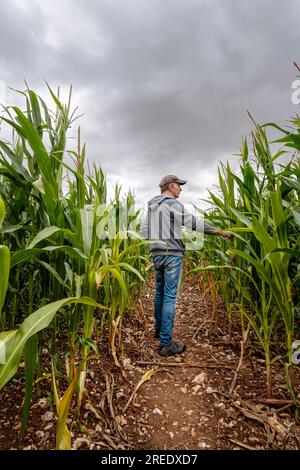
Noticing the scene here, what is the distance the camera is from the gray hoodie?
6.89 ft

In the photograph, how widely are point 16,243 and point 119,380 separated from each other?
3.09ft

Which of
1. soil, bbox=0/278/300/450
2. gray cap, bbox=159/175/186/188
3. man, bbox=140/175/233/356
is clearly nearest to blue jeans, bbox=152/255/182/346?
man, bbox=140/175/233/356

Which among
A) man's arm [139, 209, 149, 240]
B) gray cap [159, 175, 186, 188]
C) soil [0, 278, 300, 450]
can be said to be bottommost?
soil [0, 278, 300, 450]

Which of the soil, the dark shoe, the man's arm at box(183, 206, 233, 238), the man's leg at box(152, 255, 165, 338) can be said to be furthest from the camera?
the man's leg at box(152, 255, 165, 338)

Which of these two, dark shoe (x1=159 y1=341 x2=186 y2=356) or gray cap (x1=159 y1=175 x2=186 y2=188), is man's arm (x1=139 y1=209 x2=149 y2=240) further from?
dark shoe (x1=159 y1=341 x2=186 y2=356)

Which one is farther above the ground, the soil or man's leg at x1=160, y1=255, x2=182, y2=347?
man's leg at x1=160, y1=255, x2=182, y2=347

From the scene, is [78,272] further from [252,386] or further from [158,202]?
[158,202]

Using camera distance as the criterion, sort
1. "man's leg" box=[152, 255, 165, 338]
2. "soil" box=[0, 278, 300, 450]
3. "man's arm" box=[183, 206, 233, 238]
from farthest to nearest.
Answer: "man's leg" box=[152, 255, 165, 338], "man's arm" box=[183, 206, 233, 238], "soil" box=[0, 278, 300, 450]

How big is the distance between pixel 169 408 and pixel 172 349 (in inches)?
23.2

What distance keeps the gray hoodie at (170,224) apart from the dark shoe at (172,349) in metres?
0.69

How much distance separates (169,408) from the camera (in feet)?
4.33
